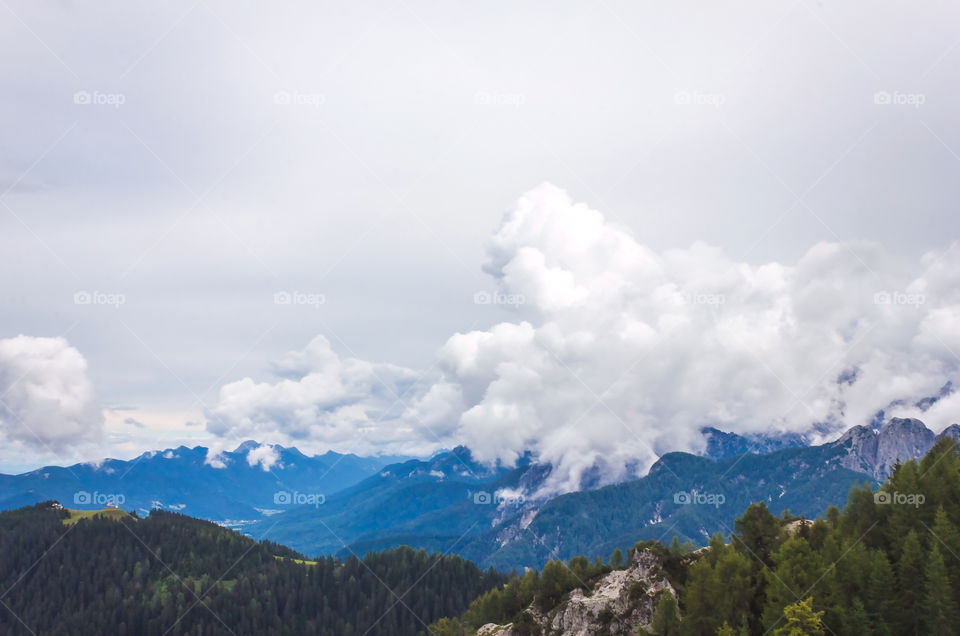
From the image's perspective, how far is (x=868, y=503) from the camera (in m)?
92.4

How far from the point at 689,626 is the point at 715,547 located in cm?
1684

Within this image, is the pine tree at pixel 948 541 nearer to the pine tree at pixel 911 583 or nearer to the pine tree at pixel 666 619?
the pine tree at pixel 911 583

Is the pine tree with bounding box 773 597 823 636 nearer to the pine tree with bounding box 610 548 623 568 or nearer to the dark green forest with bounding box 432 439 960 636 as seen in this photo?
the dark green forest with bounding box 432 439 960 636

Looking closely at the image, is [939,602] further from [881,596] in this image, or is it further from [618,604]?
[618,604]

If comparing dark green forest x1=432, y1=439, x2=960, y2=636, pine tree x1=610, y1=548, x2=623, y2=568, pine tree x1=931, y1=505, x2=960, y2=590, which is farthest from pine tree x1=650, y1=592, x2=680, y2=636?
pine tree x1=931, y1=505, x2=960, y2=590

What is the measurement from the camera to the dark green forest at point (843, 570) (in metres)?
70.9

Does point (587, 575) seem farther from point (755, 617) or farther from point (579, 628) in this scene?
point (755, 617)

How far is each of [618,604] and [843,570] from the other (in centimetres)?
3500

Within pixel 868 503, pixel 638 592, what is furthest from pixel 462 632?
pixel 868 503

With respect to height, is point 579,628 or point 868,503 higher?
point 868,503

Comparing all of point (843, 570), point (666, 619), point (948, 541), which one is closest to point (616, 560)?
point (666, 619)

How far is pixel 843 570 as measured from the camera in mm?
76375

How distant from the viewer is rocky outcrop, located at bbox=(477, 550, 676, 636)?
97562mm

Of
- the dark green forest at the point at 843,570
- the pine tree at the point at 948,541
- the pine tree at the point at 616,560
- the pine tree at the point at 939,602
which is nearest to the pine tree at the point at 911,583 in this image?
the dark green forest at the point at 843,570
